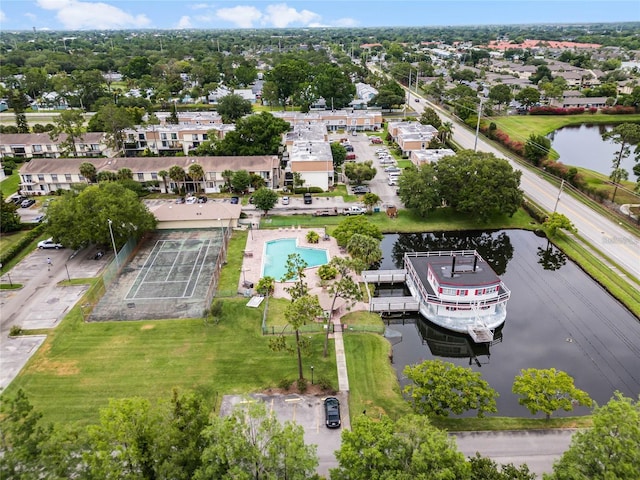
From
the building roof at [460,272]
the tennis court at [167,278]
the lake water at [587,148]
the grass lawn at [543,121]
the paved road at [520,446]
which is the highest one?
the grass lawn at [543,121]

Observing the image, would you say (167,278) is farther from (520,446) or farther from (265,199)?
(520,446)

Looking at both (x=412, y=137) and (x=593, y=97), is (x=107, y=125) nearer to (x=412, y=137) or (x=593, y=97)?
(x=412, y=137)

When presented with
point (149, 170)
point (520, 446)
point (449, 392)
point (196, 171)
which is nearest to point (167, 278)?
point (196, 171)

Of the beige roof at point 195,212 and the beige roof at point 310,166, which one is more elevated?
the beige roof at point 310,166

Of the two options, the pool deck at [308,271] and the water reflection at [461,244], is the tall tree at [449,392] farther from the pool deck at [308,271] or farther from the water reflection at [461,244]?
the water reflection at [461,244]

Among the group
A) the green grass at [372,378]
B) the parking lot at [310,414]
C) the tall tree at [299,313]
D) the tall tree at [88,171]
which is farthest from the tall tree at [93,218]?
the green grass at [372,378]

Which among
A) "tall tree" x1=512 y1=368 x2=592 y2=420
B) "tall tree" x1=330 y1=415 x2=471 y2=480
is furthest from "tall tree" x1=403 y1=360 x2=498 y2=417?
"tall tree" x1=330 y1=415 x2=471 y2=480

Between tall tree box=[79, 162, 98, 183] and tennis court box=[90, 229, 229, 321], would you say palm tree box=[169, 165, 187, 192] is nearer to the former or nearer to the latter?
tall tree box=[79, 162, 98, 183]

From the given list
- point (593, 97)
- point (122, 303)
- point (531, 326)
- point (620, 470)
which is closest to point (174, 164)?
point (122, 303)
